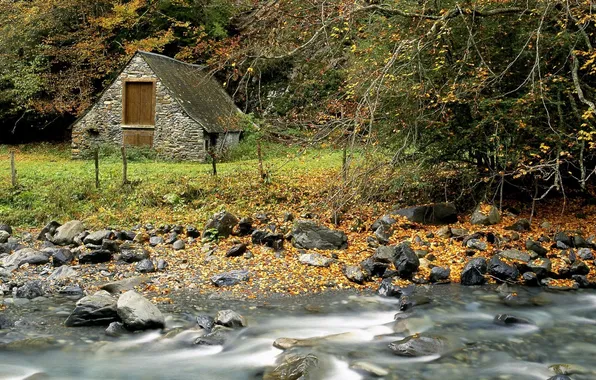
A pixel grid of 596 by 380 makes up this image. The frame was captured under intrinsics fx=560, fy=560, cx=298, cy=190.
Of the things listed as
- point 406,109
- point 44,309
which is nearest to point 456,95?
point 406,109

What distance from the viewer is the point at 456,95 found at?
33.4 ft

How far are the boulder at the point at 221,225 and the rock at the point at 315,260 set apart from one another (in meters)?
2.20

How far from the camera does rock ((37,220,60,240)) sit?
1201cm

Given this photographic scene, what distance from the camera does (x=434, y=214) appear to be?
1143cm

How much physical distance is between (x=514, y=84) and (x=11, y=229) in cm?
1126

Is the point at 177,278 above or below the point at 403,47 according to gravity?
below

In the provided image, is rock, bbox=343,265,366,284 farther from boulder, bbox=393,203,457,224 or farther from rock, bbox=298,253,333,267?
boulder, bbox=393,203,457,224

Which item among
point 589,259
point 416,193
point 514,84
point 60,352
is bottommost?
point 60,352

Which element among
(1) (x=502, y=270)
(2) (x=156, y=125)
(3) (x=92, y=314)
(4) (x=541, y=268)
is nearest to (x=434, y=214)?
(1) (x=502, y=270)

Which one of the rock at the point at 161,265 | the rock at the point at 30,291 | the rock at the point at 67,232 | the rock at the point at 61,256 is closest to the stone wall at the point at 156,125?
the rock at the point at 67,232

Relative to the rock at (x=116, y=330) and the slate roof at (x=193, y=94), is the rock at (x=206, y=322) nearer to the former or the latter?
the rock at (x=116, y=330)

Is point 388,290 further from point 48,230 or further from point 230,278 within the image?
point 48,230

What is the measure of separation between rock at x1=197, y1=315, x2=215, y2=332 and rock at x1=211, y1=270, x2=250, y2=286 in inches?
57.8

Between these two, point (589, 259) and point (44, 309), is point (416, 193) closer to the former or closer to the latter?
point (589, 259)
